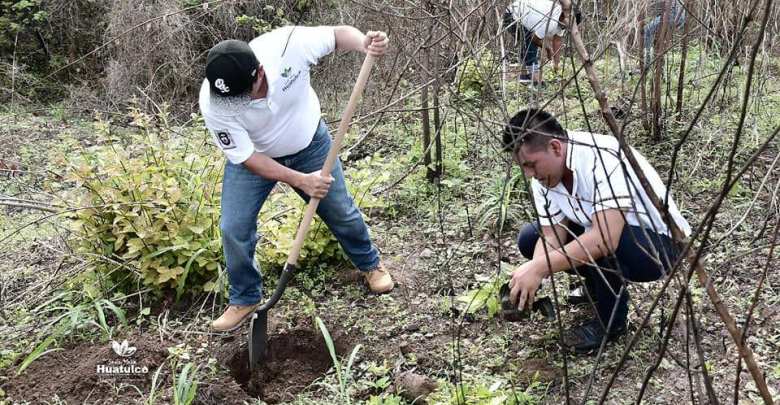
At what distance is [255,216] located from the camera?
11.5ft

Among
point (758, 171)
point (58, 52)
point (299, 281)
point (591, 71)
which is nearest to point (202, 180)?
point (299, 281)

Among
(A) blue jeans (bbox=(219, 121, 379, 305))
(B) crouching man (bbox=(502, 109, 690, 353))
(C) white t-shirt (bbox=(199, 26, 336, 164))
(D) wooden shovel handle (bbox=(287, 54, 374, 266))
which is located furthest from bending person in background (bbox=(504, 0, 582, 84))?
(A) blue jeans (bbox=(219, 121, 379, 305))

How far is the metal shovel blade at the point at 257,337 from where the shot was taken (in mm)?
3461

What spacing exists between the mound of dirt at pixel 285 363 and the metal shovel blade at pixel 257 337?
0.21ft

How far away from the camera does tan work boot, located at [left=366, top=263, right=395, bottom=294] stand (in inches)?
153

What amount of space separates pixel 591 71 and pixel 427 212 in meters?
3.38

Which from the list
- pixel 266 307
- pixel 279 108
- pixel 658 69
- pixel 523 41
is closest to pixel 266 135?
pixel 279 108

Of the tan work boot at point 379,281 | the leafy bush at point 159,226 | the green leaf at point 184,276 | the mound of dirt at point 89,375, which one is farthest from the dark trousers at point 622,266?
the mound of dirt at point 89,375

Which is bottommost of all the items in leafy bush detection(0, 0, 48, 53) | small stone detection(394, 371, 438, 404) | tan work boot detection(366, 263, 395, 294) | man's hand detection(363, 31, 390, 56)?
leafy bush detection(0, 0, 48, 53)

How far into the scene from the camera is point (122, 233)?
389 cm

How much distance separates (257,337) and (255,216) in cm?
62

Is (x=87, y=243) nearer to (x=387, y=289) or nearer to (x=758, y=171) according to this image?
(x=387, y=289)

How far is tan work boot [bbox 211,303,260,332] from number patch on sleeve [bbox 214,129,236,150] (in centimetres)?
93

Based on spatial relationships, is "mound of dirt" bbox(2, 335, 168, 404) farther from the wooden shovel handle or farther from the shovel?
the wooden shovel handle
